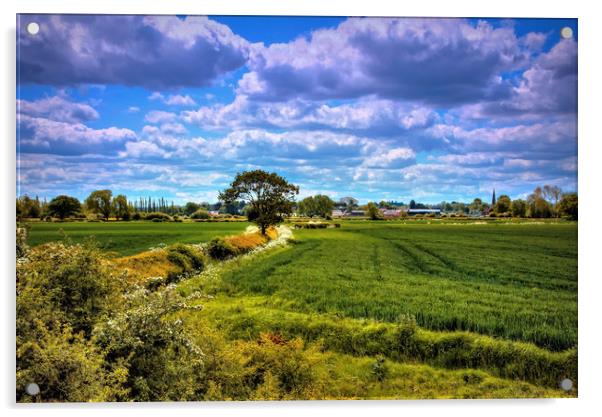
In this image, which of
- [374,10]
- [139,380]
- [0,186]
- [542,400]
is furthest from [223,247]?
[542,400]

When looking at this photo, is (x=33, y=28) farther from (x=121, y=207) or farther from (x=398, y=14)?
(x=398, y=14)

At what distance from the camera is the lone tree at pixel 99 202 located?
5773mm

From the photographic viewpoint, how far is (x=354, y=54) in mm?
5812

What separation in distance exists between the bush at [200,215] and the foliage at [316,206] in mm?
1071

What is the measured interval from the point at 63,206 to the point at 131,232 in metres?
0.77

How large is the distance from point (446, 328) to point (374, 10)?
3487mm

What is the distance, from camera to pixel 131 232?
6.04m

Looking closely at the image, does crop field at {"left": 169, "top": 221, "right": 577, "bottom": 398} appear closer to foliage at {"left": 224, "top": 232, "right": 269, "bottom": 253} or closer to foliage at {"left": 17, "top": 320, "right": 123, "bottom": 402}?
foliage at {"left": 224, "top": 232, "right": 269, "bottom": 253}

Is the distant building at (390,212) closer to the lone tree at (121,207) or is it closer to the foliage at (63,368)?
the lone tree at (121,207)

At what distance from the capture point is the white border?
18.0 ft

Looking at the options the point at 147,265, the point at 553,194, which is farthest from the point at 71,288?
the point at 553,194

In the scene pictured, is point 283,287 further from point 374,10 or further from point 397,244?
point 374,10
